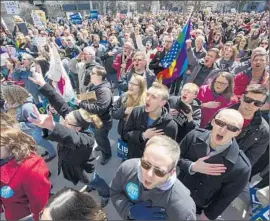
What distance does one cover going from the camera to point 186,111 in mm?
2816

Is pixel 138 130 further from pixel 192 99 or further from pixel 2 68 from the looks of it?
pixel 2 68

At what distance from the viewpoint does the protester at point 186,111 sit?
9.27 ft

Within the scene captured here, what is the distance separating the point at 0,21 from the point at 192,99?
1385 centimetres

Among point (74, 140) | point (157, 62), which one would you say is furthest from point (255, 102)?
point (157, 62)

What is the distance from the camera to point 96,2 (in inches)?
1451

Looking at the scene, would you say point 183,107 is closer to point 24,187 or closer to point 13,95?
point 24,187

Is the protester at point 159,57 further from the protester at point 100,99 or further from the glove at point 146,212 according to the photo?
the glove at point 146,212

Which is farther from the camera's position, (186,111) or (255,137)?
(186,111)

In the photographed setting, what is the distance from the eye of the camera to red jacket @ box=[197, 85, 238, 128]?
123 inches

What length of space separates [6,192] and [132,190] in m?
0.96

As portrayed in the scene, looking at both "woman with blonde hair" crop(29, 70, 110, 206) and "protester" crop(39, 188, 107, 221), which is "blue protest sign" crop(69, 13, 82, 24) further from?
"protester" crop(39, 188, 107, 221)

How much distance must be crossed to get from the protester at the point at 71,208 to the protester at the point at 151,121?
4.13 ft

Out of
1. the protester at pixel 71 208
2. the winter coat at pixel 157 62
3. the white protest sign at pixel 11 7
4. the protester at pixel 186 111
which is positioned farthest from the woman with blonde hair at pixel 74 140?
the white protest sign at pixel 11 7

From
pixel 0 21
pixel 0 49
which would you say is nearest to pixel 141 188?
pixel 0 49
